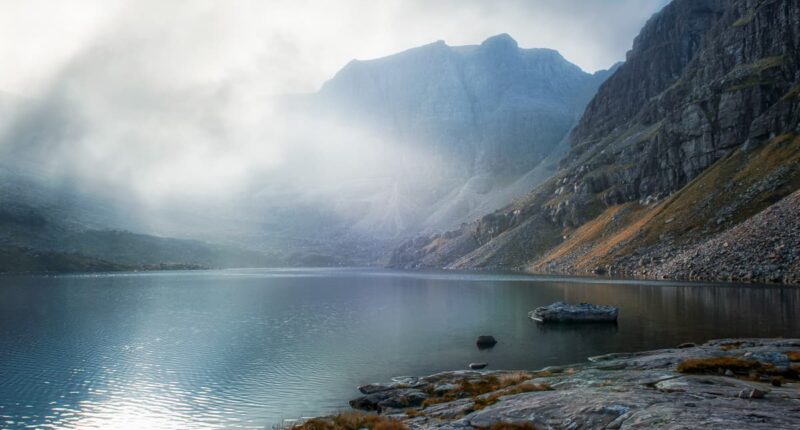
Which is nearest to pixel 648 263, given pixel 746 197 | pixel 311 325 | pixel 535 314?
pixel 746 197

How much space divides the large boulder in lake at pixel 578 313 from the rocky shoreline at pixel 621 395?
94.6 feet

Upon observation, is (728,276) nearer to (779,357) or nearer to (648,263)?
(648,263)

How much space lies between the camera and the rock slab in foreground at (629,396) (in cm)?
2144

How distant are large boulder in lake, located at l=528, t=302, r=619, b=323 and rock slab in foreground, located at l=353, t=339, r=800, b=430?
2986 cm

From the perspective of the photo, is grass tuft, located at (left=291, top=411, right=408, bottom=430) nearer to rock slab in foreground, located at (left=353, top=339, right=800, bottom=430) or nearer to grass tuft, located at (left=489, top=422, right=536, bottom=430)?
rock slab in foreground, located at (left=353, top=339, right=800, bottom=430)

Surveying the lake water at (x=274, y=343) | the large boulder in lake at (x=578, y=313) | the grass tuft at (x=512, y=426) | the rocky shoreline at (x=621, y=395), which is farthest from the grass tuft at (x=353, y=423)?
the large boulder in lake at (x=578, y=313)

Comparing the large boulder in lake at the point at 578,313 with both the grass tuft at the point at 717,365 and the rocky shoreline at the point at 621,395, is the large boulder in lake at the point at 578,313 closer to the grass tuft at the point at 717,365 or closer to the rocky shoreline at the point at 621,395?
the rocky shoreline at the point at 621,395

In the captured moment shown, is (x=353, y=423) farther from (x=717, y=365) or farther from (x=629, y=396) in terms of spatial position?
(x=717, y=365)

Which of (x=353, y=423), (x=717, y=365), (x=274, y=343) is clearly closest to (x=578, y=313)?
(x=717, y=365)

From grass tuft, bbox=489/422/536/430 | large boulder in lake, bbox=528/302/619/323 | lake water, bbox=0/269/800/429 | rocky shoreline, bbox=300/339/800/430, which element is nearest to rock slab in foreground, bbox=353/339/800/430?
rocky shoreline, bbox=300/339/800/430

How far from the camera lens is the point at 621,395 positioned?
26422 mm

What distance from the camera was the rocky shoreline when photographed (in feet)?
71.1

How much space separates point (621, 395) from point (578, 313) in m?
53.8

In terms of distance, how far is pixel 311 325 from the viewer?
259ft
